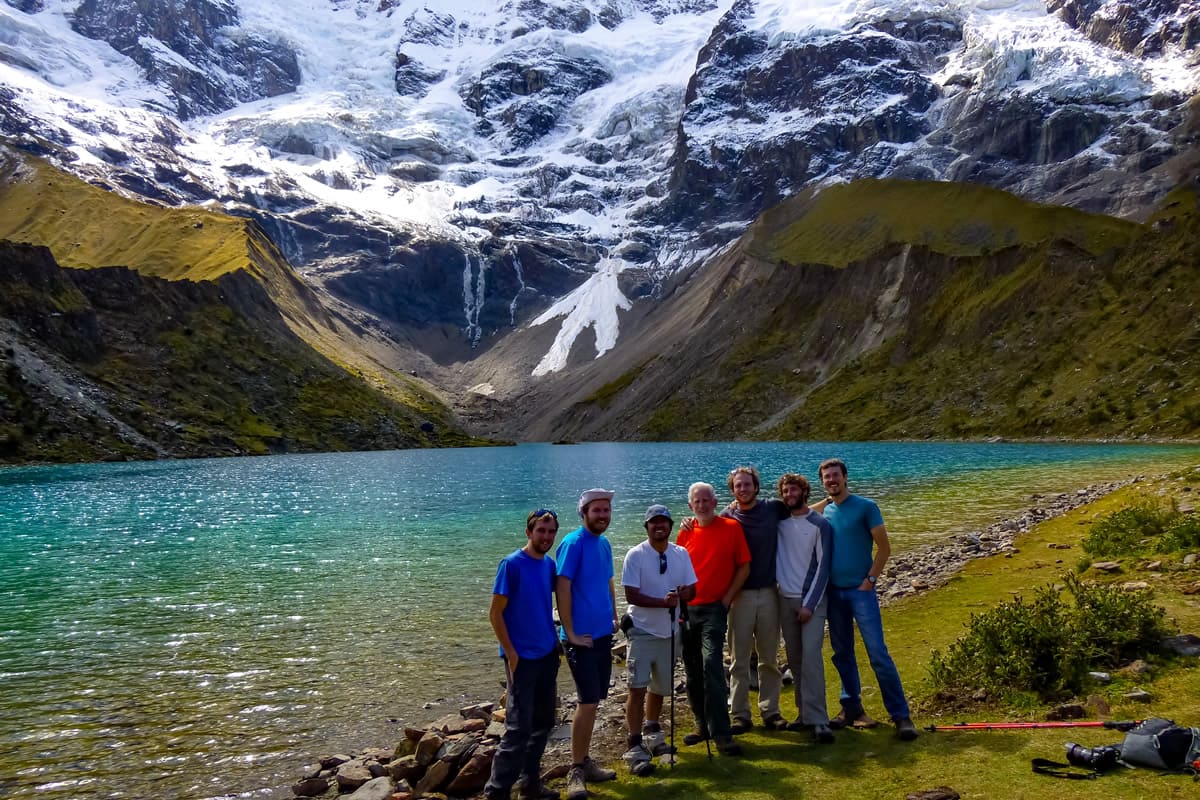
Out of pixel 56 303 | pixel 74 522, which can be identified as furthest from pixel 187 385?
pixel 74 522

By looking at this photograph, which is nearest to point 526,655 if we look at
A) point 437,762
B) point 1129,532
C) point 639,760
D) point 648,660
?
point 648,660

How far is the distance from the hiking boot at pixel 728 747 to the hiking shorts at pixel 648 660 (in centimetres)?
99

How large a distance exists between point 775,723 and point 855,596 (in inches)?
93.8

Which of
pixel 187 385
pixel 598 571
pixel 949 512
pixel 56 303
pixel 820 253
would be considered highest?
pixel 820 253

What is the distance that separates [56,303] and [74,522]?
10843cm

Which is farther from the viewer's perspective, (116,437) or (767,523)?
(116,437)

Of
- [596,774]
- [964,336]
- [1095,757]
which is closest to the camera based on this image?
[1095,757]

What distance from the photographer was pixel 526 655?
1059cm

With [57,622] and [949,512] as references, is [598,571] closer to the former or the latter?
[57,622]

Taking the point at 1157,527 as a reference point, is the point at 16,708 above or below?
below

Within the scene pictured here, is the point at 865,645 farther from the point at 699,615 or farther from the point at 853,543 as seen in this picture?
the point at 699,615

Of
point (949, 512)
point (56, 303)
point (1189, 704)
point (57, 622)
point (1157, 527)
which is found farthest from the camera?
point (56, 303)

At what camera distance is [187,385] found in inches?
5704

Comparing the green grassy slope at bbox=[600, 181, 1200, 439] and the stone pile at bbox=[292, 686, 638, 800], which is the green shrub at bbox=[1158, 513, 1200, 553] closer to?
the stone pile at bbox=[292, 686, 638, 800]
